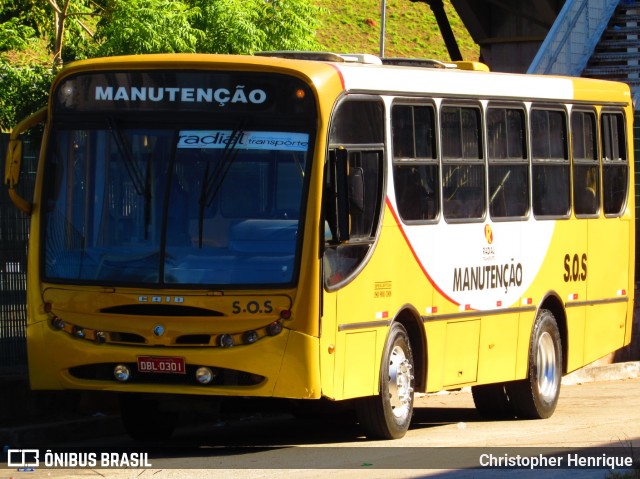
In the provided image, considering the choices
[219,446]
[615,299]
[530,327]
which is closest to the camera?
[219,446]

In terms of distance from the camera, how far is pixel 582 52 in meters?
30.6

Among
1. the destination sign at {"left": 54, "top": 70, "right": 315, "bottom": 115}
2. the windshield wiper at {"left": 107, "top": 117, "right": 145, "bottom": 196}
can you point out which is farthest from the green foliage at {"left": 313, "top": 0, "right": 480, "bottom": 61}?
the windshield wiper at {"left": 107, "top": 117, "right": 145, "bottom": 196}

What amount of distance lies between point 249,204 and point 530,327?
445 cm

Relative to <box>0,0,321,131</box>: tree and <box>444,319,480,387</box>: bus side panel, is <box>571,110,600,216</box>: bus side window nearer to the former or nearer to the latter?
<box>444,319,480,387</box>: bus side panel

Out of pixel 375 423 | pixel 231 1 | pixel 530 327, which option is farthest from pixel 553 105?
pixel 231 1

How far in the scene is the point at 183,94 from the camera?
11.7 metres

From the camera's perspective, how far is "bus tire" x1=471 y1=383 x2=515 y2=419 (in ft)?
49.7

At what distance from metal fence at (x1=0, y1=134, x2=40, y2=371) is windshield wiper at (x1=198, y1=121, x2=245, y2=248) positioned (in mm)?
2535

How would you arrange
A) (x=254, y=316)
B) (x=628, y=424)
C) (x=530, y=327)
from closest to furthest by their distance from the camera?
(x=254, y=316), (x=628, y=424), (x=530, y=327)

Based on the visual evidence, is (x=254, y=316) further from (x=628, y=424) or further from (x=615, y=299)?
(x=615, y=299)

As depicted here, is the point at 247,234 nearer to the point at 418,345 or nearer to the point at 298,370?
the point at 298,370

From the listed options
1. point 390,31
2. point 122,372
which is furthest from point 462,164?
point 390,31

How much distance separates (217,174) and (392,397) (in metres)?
2.44

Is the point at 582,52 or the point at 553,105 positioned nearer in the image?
the point at 553,105
